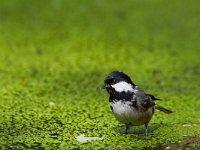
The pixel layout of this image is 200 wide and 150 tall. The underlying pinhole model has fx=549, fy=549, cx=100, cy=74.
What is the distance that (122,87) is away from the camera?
4.80 meters

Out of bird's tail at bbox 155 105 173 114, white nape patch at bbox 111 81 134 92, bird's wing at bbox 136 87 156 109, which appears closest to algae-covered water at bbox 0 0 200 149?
bird's tail at bbox 155 105 173 114

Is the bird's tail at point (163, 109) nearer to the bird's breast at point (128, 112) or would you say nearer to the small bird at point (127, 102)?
the small bird at point (127, 102)

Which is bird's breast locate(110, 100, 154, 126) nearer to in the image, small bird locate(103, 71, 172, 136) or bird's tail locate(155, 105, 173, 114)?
small bird locate(103, 71, 172, 136)

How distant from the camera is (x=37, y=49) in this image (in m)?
7.43

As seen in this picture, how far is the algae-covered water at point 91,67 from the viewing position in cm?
491

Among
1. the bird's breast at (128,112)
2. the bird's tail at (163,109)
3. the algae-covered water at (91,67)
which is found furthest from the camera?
the bird's tail at (163,109)

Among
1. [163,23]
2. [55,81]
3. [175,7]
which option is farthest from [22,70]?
[175,7]

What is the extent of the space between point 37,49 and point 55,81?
3.73 ft

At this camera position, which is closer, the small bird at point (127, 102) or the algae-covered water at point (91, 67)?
the small bird at point (127, 102)

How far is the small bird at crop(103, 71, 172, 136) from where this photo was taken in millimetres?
4723

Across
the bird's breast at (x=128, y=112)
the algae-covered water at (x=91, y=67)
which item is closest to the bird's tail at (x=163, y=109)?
the algae-covered water at (x=91, y=67)

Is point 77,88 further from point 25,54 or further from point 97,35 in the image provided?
point 97,35

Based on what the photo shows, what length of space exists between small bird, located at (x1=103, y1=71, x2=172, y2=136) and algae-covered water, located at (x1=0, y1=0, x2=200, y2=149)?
19 cm

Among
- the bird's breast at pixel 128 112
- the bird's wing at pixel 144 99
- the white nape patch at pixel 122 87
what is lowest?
the bird's breast at pixel 128 112
